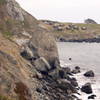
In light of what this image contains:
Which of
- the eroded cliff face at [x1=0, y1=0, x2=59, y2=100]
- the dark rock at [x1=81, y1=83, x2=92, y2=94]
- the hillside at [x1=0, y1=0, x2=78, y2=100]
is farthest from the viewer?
the eroded cliff face at [x1=0, y1=0, x2=59, y2=100]

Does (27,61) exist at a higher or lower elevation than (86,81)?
higher

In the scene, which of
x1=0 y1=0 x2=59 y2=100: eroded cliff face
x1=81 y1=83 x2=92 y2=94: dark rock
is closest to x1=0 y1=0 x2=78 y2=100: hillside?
x1=0 y1=0 x2=59 y2=100: eroded cliff face

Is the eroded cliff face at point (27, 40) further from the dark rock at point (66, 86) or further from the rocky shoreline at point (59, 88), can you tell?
the dark rock at point (66, 86)

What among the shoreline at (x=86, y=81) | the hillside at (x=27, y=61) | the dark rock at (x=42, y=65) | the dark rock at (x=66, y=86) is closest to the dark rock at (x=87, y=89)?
the shoreline at (x=86, y=81)

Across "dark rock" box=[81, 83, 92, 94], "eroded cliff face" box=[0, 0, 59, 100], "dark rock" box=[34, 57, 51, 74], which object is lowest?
"dark rock" box=[81, 83, 92, 94]

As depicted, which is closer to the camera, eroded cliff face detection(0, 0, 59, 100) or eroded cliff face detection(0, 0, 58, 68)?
eroded cliff face detection(0, 0, 59, 100)

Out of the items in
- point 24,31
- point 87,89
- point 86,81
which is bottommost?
point 86,81

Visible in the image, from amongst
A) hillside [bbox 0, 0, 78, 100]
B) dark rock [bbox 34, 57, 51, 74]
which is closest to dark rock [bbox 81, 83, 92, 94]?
hillside [bbox 0, 0, 78, 100]

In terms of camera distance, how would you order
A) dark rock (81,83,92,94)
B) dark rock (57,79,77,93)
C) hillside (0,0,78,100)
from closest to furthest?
1. hillside (0,0,78,100)
2. dark rock (57,79,77,93)
3. dark rock (81,83,92,94)

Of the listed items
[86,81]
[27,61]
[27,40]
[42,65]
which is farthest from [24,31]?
[86,81]

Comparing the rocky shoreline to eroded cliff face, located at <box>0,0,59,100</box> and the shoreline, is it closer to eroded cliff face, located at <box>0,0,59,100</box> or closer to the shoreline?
the shoreline

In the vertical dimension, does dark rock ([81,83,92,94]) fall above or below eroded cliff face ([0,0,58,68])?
below

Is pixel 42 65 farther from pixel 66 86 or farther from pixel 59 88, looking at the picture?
pixel 59 88

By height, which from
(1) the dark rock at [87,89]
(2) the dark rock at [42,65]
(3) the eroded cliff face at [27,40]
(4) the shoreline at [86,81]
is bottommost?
(4) the shoreline at [86,81]
